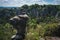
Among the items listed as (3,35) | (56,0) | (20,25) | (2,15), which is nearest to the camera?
(20,25)

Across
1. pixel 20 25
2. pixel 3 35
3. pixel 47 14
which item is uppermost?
pixel 20 25

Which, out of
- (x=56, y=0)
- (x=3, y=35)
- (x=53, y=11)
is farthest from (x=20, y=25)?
(x=53, y=11)

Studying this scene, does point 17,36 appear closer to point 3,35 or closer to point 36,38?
point 36,38

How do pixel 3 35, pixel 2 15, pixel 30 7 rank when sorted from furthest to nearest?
pixel 30 7
pixel 2 15
pixel 3 35

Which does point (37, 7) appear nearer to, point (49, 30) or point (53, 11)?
point (53, 11)

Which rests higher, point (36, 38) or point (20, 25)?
point (20, 25)

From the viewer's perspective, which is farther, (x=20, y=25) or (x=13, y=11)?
(x=13, y=11)
